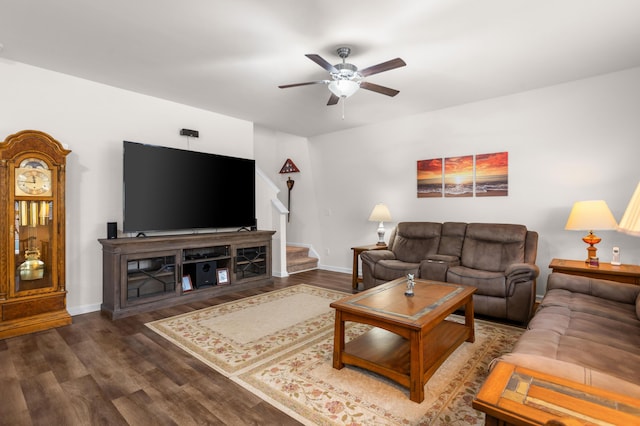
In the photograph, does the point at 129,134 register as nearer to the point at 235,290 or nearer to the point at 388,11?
the point at 235,290

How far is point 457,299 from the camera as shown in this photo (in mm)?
2500

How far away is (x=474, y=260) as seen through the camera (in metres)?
3.89

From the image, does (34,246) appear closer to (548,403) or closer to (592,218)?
(548,403)

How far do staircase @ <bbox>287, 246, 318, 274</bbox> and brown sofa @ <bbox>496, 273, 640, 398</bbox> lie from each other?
391 cm

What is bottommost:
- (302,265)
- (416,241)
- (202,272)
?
(302,265)

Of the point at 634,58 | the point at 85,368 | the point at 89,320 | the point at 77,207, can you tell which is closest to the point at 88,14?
the point at 77,207

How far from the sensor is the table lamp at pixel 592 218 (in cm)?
311

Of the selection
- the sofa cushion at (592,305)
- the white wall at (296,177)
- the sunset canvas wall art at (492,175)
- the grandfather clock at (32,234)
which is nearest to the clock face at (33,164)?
the grandfather clock at (32,234)

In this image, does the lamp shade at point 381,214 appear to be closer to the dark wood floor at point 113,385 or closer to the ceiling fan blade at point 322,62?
the ceiling fan blade at point 322,62

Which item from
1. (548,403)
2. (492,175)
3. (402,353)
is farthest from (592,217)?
(548,403)

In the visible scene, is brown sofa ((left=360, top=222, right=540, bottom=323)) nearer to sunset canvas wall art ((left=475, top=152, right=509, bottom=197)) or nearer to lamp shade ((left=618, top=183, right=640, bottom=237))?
sunset canvas wall art ((left=475, top=152, right=509, bottom=197))

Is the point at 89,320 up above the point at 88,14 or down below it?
below

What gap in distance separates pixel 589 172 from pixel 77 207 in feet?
18.9

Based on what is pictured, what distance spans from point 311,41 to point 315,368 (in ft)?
8.66
